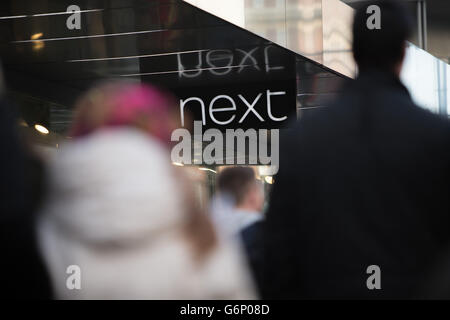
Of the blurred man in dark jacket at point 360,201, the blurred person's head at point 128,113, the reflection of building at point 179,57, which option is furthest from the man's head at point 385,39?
the reflection of building at point 179,57

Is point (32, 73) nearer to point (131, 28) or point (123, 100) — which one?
point (131, 28)

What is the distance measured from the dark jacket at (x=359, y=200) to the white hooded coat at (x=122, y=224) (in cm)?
36

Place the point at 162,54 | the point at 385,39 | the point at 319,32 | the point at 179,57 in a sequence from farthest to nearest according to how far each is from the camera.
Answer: the point at 179,57
the point at 162,54
the point at 319,32
the point at 385,39

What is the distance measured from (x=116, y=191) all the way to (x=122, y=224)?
6cm

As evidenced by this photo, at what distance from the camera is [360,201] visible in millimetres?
1765

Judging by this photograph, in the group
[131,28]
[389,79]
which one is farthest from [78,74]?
[389,79]

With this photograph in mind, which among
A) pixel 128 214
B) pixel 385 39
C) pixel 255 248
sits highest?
pixel 385 39

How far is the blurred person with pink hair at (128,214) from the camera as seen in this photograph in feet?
4.71

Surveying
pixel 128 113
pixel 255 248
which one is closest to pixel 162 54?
pixel 255 248

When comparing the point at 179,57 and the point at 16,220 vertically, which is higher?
the point at 179,57

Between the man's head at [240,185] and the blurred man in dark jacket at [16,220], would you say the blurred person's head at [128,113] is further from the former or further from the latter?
the man's head at [240,185]

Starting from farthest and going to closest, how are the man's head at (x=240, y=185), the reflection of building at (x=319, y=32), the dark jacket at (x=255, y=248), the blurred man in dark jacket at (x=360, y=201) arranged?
the reflection of building at (x=319, y=32) < the man's head at (x=240, y=185) < the dark jacket at (x=255, y=248) < the blurred man in dark jacket at (x=360, y=201)

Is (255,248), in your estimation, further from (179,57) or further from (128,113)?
(179,57)
